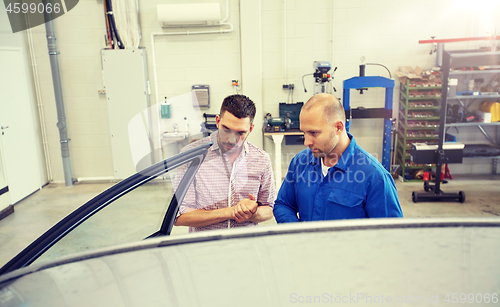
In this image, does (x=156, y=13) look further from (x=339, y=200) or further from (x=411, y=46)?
(x=339, y=200)

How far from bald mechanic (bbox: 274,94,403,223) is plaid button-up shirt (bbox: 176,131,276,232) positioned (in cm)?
13

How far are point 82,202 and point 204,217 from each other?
3.62 meters

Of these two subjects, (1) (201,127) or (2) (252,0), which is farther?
(1) (201,127)

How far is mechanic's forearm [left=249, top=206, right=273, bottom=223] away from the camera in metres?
1.62

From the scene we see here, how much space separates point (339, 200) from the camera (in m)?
1.42

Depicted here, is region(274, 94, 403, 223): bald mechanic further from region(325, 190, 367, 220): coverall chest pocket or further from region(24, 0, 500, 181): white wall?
region(24, 0, 500, 181): white wall

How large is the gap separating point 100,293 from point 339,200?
1.12m

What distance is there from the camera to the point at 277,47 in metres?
4.99

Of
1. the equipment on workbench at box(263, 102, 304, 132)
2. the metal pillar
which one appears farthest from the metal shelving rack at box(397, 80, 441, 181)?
the equipment on workbench at box(263, 102, 304, 132)

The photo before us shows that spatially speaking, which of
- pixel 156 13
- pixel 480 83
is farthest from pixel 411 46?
pixel 156 13

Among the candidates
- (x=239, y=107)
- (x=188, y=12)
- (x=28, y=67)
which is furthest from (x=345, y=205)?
(x=28, y=67)

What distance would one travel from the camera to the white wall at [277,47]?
484 cm

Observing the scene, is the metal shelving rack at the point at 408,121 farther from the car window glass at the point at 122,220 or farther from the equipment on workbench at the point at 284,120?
the car window glass at the point at 122,220

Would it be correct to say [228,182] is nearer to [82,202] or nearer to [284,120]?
[284,120]
